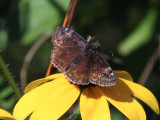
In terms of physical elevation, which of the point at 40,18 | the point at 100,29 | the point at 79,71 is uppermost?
the point at 79,71

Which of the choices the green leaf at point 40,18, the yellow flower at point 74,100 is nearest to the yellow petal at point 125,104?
the yellow flower at point 74,100

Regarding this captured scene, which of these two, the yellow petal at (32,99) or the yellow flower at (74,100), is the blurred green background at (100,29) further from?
the yellow petal at (32,99)

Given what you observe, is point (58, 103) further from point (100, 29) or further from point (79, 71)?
point (100, 29)

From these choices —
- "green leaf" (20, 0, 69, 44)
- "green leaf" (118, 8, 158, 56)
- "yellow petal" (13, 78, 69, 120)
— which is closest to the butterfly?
"yellow petal" (13, 78, 69, 120)

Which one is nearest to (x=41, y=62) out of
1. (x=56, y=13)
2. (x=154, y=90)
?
(x=56, y=13)

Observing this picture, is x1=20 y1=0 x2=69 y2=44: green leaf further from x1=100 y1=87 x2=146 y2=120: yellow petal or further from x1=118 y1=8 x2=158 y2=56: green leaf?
x1=100 y1=87 x2=146 y2=120: yellow petal

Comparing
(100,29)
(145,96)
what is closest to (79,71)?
(145,96)
